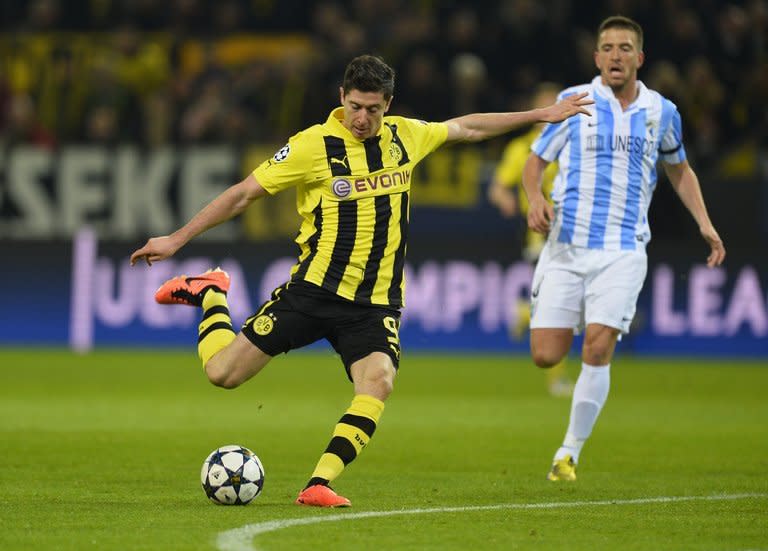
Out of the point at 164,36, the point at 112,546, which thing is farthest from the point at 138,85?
the point at 112,546

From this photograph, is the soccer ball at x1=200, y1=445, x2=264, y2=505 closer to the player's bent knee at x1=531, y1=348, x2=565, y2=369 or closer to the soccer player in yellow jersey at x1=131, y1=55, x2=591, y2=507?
the soccer player in yellow jersey at x1=131, y1=55, x2=591, y2=507

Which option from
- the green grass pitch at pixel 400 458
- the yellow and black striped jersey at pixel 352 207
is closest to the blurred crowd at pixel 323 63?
the green grass pitch at pixel 400 458

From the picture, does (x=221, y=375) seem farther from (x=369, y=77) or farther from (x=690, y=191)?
(x=690, y=191)

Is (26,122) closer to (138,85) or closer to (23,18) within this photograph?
(138,85)

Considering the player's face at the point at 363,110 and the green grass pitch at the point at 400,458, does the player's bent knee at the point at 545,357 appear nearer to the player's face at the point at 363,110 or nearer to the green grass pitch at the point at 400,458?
the green grass pitch at the point at 400,458

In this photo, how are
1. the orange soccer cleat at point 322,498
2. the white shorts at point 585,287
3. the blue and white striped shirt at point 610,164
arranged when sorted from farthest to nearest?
the blue and white striped shirt at point 610,164 → the white shorts at point 585,287 → the orange soccer cleat at point 322,498

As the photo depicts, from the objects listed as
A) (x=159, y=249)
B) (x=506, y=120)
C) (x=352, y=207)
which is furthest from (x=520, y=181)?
(x=159, y=249)

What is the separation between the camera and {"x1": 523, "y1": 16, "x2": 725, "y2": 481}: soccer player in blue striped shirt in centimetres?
852

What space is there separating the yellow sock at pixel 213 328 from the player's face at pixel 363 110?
1.21 m

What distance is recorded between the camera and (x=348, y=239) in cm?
753

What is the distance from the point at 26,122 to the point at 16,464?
11066 mm

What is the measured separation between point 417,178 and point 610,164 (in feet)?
32.0

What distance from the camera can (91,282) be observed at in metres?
18.6

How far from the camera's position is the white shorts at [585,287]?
27.9ft
